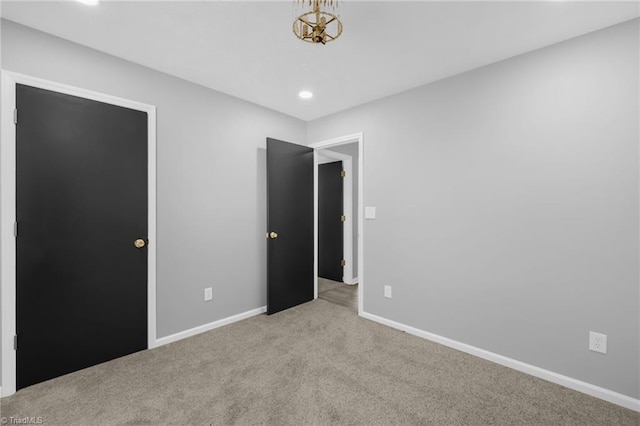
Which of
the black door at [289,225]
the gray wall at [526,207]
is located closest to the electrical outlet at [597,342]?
the gray wall at [526,207]

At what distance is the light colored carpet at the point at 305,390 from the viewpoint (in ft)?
5.42

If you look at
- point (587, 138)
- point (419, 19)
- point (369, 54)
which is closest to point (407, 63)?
point (369, 54)

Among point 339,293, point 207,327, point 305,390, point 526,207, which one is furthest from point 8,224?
point 526,207

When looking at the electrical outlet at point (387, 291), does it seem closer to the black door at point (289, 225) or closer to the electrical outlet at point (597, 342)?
the black door at point (289, 225)

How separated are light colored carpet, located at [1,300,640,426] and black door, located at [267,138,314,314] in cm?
87

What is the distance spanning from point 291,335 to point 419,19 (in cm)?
284

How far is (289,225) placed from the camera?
3488mm

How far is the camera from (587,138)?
1.91 metres

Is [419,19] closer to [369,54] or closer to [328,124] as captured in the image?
[369,54]

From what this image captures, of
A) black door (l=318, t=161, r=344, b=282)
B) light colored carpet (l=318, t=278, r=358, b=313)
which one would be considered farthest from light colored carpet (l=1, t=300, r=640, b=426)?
black door (l=318, t=161, r=344, b=282)

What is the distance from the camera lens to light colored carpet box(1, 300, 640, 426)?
1653 mm

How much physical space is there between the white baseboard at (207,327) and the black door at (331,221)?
1.81m

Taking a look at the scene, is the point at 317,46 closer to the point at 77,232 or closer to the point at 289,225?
the point at 289,225

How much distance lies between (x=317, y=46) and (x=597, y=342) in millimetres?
2921
